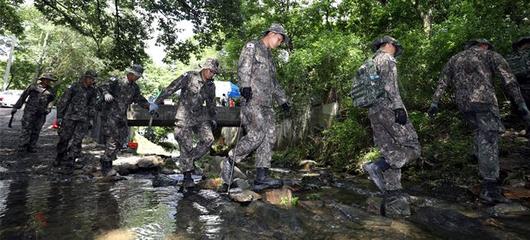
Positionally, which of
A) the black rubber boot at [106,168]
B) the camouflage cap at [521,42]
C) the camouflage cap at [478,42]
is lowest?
the black rubber boot at [106,168]

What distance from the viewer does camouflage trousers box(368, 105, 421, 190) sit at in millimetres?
4938

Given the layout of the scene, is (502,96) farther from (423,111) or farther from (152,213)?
(152,213)

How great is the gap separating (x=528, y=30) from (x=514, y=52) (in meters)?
0.73

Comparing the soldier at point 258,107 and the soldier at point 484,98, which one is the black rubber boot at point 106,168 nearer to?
the soldier at point 258,107

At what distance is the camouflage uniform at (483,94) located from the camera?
557cm

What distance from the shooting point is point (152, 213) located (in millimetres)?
4746

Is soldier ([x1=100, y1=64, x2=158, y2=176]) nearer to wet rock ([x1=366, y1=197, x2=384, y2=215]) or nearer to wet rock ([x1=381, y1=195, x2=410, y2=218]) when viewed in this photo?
wet rock ([x1=366, y1=197, x2=384, y2=215])

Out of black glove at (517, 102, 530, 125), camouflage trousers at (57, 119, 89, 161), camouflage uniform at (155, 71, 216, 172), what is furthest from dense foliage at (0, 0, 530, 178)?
camouflage trousers at (57, 119, 89, 161)

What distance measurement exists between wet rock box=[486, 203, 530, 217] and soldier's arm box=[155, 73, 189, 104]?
4926 mm

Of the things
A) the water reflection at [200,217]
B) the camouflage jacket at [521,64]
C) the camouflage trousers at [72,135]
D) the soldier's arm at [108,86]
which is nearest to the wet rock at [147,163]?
the camouflage trousers at [72,135]

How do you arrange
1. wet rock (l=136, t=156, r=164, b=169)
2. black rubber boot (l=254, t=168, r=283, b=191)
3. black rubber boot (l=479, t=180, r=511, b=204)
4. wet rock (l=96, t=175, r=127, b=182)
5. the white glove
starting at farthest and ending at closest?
wet rock (l=136, t=156, r=164, b=169), wet rock (l=96, t=175, r=127, b=182), the white glove, black rubber boot (l=254, t=168, r=283, b=191), black rubber boot (l=479, t=180, r=511, b=204)

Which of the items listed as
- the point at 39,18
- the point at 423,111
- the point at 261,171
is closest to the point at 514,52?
the point at 423,111

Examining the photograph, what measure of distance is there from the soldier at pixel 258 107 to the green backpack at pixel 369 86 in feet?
4.41

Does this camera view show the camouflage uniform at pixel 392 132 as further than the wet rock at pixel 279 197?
No
